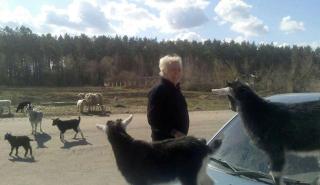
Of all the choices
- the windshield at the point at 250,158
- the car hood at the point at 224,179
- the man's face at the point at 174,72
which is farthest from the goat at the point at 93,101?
the car hood at the point at 224,179

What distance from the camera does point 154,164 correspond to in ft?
14.8

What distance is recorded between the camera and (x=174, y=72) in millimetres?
5457

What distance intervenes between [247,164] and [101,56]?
3255 inches

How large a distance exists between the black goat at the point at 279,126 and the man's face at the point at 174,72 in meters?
0.79

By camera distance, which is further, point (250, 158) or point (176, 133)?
point (176, 133)

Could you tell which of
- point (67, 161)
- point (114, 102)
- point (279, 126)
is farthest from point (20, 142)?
point (114, 102)

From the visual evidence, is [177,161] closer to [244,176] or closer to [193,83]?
[244,176]

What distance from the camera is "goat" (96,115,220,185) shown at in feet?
14.6

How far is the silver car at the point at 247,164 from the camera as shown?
4.64 m

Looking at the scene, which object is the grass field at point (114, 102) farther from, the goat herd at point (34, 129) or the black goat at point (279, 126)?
the black goat at point (279, 126)

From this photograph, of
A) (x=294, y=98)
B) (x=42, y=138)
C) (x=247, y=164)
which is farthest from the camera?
(x=42, y=138)

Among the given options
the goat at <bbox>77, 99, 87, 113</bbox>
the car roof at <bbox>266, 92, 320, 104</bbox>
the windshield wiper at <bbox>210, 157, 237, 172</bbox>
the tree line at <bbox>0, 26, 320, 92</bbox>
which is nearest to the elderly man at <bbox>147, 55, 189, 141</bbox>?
the windshield wiper at <bbox>210, 157, 237, 172</bbox>

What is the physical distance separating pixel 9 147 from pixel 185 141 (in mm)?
13955

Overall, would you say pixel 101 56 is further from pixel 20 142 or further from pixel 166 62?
pixel 166 62
